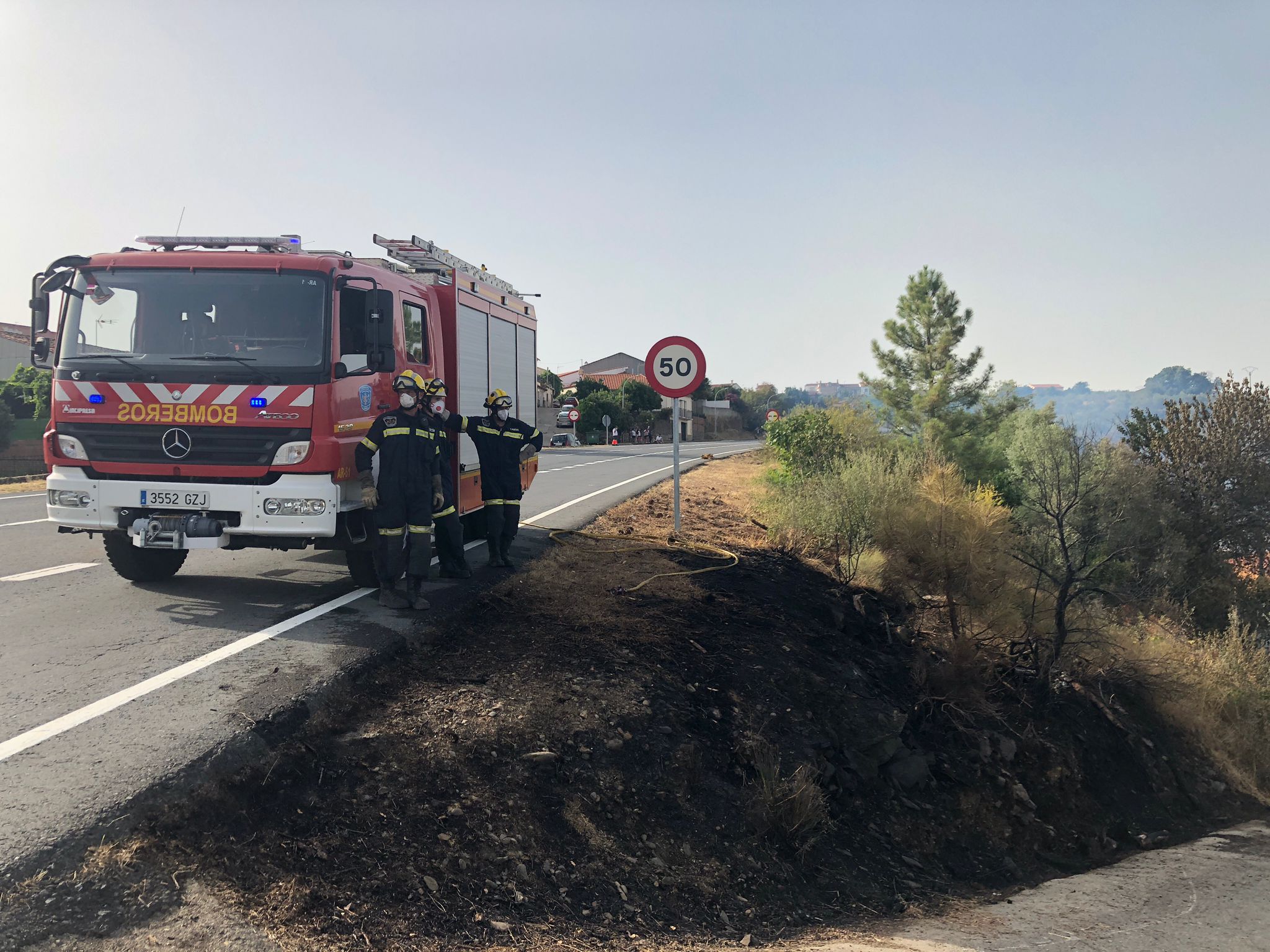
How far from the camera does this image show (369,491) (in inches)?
278

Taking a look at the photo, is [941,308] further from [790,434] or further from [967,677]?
[967,677]

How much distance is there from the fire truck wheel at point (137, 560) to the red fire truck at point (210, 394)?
2cm

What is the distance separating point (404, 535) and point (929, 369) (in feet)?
114

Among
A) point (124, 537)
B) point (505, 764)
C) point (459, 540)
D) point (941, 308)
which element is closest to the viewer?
point (505, 764)

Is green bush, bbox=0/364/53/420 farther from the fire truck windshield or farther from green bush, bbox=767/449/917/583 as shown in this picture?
green bush, bbox=767/449/917/583

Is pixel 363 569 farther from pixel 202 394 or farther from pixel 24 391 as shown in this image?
pixel 24 391

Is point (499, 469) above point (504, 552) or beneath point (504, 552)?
above

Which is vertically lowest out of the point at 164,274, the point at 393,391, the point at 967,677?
the point at 967,677

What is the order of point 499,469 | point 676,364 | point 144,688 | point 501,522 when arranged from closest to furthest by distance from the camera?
point 144,688 < point 499,469 < point 501,522 < point 676,364

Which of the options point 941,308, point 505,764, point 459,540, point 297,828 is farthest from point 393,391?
point 941,308

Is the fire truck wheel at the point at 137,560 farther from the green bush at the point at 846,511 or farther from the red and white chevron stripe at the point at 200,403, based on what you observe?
the green bush at the point at 846,511

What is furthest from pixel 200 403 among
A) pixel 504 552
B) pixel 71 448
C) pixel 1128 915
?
pixel 1128 915

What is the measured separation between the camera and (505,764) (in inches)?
178

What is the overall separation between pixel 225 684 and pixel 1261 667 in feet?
54.7
